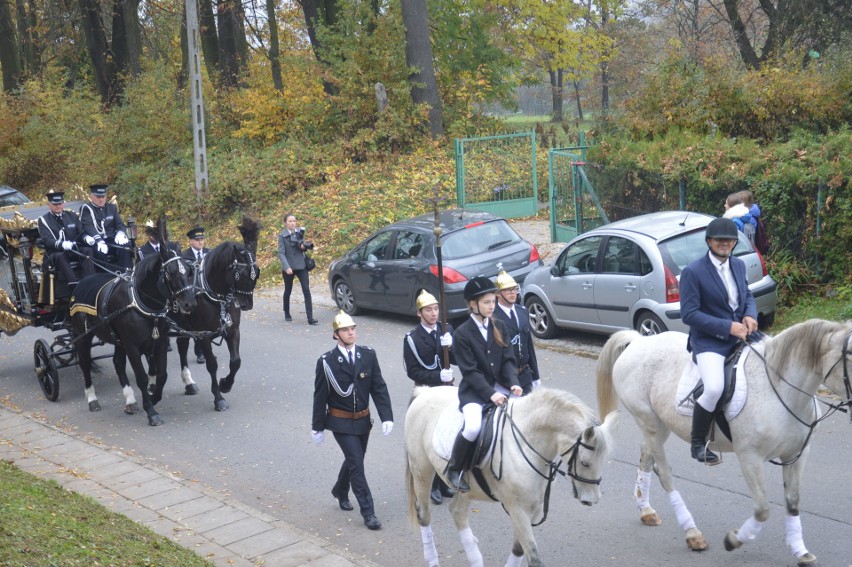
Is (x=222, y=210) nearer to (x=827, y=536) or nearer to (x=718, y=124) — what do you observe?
(x=718, y=124)

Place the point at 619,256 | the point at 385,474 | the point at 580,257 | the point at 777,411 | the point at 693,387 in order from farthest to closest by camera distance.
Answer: the point at 580,257, the point at 619,256, the point at 385,474, the point at 693,387, the point at 777,411

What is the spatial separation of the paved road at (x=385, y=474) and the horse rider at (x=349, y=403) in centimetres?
40

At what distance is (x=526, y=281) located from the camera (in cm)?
1482

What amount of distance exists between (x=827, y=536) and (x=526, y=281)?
26.4ft

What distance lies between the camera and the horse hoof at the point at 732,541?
680 centimetres

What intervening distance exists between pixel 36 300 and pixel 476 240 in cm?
681

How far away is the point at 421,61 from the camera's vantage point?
28.2 metres

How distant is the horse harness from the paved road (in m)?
1.01

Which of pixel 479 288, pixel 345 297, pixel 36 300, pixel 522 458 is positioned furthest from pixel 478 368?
pixel 345 297

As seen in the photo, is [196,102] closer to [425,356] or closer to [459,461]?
[425,356]

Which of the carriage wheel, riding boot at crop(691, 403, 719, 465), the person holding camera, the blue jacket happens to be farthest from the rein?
the person holding camera

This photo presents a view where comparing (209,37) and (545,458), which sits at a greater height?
(209,37)

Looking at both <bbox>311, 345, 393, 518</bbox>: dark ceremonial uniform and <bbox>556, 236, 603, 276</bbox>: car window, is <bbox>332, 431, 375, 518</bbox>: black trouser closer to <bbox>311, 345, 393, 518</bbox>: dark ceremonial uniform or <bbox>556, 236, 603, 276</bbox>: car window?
<bbox>311, 345, 393, 518</bbox>: dark ceremonial uniform

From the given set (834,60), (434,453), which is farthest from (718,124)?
(434,453)
